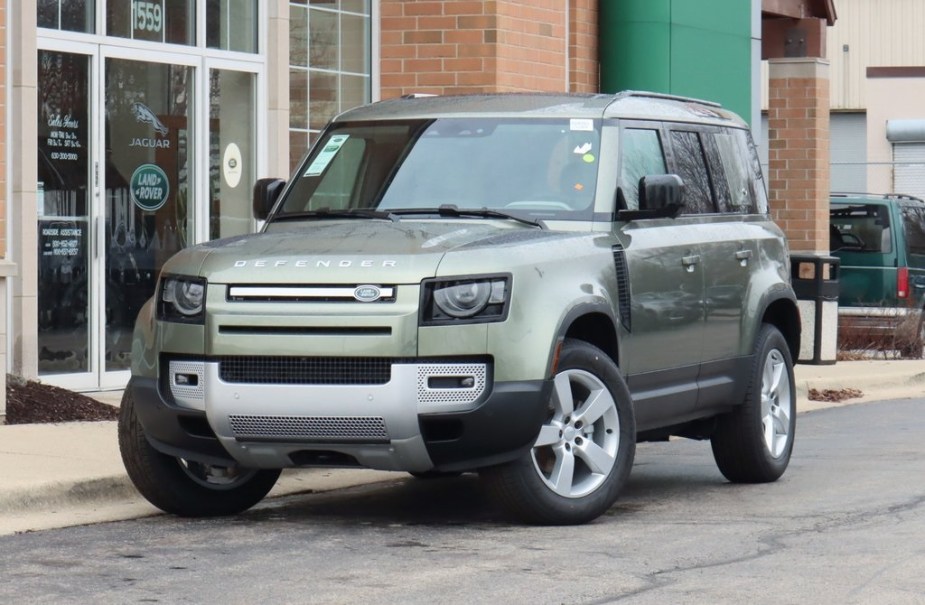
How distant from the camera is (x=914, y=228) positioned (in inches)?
875

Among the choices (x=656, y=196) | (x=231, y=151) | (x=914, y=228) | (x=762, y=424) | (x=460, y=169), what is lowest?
(x=762, y=424)

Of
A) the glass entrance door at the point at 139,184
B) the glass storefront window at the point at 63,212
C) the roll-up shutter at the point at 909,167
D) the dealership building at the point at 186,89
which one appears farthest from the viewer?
the roll-up shutter at the point at 909,167

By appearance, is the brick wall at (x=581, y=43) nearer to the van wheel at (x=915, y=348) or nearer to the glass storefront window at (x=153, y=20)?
the glass storefront window at (x=153, y=20)

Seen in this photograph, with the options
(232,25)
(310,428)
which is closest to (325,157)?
(310,428)

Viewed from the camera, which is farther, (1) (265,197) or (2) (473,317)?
(1) (265,197)

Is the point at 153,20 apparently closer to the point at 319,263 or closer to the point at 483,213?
the point at 483,213

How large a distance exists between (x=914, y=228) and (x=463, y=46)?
7.83 m

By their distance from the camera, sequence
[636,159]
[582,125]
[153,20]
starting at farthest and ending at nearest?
Answer: [153,20] < [636,159] < [582,125]

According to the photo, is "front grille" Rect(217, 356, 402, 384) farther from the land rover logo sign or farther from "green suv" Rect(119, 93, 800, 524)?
the land rover logo sign

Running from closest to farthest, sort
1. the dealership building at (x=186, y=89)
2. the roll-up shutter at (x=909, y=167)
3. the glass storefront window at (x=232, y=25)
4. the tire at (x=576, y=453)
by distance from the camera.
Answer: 1. the tire at (x=576, y=453)
2. the dealership building at (x=186, y=89)
3. the glass storefront window at (x=232, y=25)
4. the roll-up shutter at (x=909, y=167)

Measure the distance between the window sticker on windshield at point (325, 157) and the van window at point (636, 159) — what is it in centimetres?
147

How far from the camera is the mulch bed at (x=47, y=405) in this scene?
1188 centimetres

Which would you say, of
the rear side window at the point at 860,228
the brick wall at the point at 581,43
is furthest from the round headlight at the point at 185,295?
the rear side window at the point at 860,228

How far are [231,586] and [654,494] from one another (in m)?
3.47
